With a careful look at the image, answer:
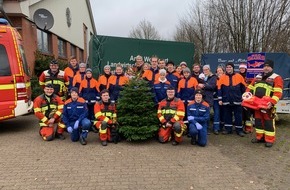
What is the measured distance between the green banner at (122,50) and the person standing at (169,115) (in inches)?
133

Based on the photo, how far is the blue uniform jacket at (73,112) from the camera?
275 inches

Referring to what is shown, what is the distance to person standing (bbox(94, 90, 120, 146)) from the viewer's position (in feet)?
22.0

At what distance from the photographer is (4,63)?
24.4 ft

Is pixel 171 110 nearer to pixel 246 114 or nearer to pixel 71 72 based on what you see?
pixel 246 114

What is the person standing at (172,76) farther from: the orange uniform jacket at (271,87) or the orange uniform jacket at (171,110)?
the orange uniform jacket at (271,87)

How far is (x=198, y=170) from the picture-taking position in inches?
203

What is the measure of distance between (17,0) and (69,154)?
801 centimetres

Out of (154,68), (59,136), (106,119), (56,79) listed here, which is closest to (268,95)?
(154,68)

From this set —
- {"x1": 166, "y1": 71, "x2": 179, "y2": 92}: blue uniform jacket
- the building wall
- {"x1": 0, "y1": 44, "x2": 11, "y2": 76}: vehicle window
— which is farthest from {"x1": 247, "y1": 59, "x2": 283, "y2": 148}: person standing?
the building wall

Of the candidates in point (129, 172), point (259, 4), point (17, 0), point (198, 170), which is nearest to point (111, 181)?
point (129, 172)

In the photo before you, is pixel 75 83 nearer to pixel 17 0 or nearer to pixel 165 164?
pixel 165 164

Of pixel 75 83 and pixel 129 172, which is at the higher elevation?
pixel 75 83

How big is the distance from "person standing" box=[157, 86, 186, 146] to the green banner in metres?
3.37

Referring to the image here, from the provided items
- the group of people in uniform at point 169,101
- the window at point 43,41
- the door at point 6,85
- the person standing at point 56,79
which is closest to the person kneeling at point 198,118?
the group of people in uniform at point 169,101
